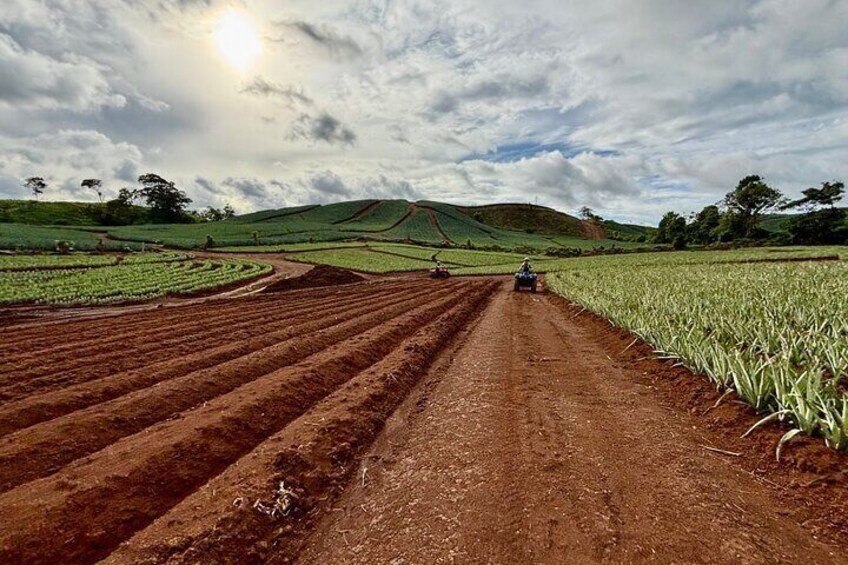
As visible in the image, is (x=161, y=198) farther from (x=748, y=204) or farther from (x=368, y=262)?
(x=748, y=204)

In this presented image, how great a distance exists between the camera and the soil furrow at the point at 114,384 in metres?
6.00

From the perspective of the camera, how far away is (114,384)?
7215 millimetres

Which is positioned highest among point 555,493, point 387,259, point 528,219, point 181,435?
point 528,219

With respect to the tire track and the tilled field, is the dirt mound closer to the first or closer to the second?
the tire track

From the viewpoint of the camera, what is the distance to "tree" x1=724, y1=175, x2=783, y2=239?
8262cm

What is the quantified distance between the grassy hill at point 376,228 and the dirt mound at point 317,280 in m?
41.2

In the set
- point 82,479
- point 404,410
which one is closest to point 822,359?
point 404,410

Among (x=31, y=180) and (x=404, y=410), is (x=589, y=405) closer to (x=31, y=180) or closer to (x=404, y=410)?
(x=404, y=410)

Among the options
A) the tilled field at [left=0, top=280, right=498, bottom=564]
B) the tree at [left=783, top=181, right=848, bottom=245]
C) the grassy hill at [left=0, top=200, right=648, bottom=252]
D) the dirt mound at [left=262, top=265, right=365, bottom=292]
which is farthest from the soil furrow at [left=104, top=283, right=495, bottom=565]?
the tree at [left=783, top=181, right=848, bottom=245]

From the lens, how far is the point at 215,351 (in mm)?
9727

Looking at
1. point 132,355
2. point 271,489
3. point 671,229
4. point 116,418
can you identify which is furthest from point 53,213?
point 671,229

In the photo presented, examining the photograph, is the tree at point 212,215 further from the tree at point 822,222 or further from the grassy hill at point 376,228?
the tree at point 822,222

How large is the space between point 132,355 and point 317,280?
24512mm

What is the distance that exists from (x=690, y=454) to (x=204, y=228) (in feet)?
354
